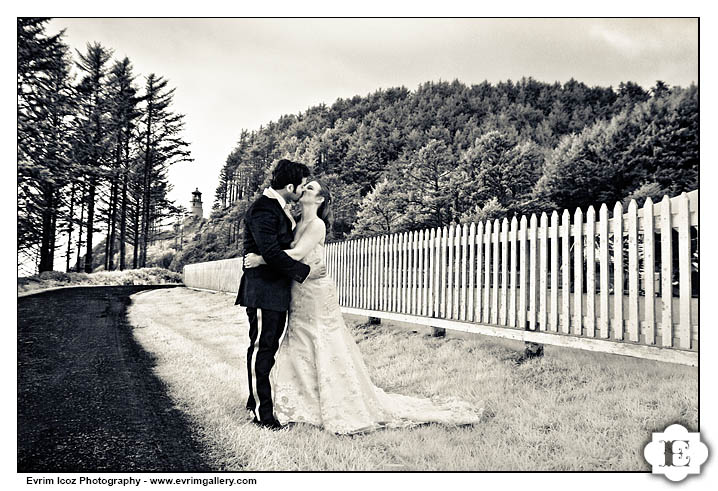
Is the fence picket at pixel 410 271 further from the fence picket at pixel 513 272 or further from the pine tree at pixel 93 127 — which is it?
the pine tree at pixel 93 127

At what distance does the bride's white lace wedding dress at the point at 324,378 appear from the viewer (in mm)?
2797

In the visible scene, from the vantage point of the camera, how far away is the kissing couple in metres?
2.76

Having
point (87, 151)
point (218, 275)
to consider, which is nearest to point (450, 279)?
point (87, 151)

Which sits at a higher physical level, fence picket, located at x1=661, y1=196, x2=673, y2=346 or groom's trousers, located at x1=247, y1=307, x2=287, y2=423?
fence picket, located at x1=661, y1=196, x2=673, y2=346

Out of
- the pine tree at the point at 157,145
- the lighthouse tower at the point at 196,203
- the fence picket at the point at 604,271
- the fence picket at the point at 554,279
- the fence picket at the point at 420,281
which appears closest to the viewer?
the fence picket at the point at 604,271

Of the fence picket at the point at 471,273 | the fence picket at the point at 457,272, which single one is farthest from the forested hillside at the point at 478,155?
the fence picket at the point at 471,273

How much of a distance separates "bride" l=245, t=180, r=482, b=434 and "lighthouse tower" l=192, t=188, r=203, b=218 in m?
3.63

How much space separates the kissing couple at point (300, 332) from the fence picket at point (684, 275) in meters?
1.44

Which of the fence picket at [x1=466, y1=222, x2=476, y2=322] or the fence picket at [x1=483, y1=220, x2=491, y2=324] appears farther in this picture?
the fence picket at [x1=466, y1=222, x2=476, y2=322]

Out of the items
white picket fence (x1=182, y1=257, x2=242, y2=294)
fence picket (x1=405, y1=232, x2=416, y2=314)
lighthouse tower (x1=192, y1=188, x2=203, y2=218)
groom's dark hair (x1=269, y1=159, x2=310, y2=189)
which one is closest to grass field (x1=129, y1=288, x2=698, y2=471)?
fence picket (x1=405, y1=232, x2=416, y2=314)

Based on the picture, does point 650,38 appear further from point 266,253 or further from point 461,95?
point 461,95

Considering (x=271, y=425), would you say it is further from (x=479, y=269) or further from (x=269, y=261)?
(x=479, y=269)

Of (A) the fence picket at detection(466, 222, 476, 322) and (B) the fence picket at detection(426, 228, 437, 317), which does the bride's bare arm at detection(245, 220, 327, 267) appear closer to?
(A) the fence picket at detection(466, 222, 476, 322)

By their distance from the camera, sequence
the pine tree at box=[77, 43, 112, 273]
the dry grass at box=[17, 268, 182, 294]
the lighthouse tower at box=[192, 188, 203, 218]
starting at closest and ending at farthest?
the dry grass at box=[17, 268, 182, 294], the pine tree at box=[77, 43, 112, 273], the lighthouse tower at box=[192, 188, 203, 218]
